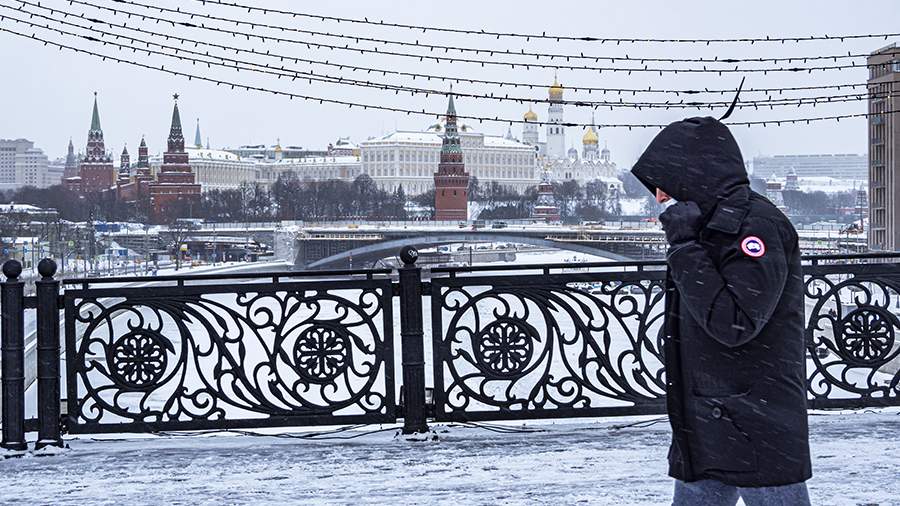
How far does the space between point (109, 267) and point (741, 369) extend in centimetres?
5294

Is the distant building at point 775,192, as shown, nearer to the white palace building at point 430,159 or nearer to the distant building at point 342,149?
the white palace building at point 430,159

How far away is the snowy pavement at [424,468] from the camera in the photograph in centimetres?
303

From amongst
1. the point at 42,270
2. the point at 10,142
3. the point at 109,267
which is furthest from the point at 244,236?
the point at 10,142

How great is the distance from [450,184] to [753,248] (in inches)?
3049

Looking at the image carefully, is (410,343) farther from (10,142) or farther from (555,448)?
(10,142)

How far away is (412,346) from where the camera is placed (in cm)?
375

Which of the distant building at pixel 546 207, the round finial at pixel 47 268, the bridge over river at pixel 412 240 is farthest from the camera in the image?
the distant building at pixel 546 207

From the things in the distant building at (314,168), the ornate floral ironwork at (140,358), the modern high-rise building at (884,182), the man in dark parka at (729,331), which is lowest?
the ornate floral ironwork at (140,358)

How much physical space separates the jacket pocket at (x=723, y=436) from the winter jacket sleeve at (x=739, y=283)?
0.35 feet

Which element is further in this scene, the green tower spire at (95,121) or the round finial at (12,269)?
the green tower spire at (95,121)

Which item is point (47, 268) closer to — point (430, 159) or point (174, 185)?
point (174, 185)

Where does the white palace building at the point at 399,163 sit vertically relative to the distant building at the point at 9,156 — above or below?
below

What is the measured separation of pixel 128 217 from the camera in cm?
8031

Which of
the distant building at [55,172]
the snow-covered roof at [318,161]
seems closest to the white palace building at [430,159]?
the snow-covered roof at [318,161]
